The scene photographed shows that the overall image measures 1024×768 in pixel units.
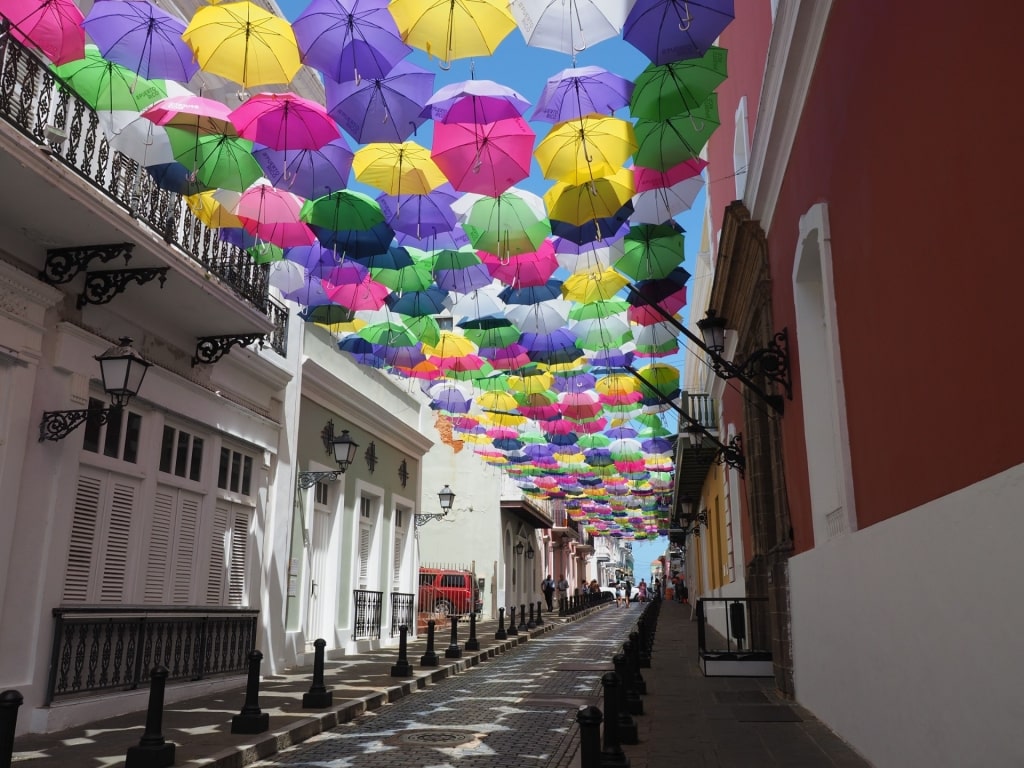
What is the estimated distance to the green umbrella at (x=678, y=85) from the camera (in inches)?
311

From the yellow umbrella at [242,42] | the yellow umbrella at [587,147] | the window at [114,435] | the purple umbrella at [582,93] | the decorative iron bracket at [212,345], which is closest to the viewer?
the yellow umbrella at [242,42]

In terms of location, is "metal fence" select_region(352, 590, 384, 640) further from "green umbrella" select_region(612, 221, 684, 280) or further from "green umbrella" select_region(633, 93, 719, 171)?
"green umbrella" select_region(633, 93, 719, 171)

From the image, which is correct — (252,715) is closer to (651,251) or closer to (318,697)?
(318,697)

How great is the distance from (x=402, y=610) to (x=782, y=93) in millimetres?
15820

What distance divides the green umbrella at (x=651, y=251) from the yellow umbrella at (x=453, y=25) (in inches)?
157

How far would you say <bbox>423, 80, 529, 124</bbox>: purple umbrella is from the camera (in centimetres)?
788

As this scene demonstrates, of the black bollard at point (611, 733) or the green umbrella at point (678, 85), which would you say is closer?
the black bollard at point (611, 733)

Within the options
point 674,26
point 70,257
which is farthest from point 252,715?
point 674,26

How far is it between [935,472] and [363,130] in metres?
5.78

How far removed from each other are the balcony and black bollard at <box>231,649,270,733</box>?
13.7ft

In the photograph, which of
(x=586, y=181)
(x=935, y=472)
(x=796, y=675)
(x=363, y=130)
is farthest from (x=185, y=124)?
(x=796, y=675)

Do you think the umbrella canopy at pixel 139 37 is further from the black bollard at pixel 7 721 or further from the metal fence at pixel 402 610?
the metal fence at pixel 402 610

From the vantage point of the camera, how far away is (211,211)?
9.83 meters

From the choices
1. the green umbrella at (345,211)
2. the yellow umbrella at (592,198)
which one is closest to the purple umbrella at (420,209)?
the green umbrella at (345,211)
